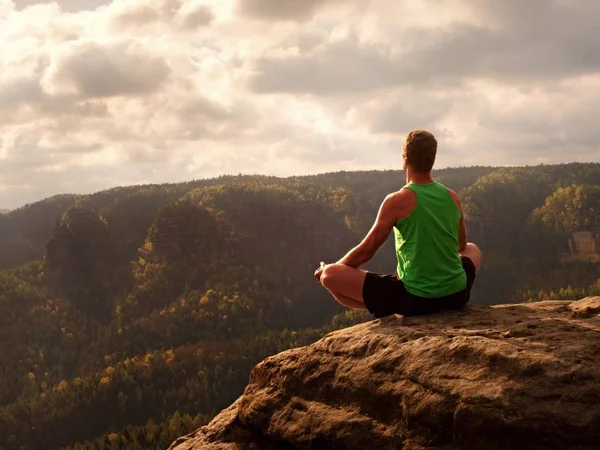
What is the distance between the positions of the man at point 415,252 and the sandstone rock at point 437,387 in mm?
324

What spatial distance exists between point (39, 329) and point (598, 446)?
193m

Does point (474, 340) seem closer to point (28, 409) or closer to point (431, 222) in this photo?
point (431, 222)

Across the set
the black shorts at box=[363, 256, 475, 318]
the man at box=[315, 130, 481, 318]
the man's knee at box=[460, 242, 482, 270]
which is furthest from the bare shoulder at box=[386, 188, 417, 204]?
the man's knee at box=[460, 242, 482, 270]

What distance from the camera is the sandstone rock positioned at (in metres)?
5.86

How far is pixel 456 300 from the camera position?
8.67m

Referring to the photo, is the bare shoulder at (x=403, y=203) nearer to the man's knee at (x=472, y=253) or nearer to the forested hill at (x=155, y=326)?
the man's knee at (x=472, y=253)

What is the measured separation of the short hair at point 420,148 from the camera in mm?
8328

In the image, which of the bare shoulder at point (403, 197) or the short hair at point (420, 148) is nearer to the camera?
the bare shoulder at point (403, 197)

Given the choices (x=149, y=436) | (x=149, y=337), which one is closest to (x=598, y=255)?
(x=149, y=337)

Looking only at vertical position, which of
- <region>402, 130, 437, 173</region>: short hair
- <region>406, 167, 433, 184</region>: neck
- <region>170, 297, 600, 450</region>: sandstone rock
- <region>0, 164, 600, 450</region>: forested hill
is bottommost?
<region>0, 164, 600, 450</region>: forested hill

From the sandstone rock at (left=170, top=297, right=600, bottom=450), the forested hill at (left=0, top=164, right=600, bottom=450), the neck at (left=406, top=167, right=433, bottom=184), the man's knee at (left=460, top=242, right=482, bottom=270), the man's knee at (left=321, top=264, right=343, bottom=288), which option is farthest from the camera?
the forested hill at (left=0, top=164, right=600, bottom=450)

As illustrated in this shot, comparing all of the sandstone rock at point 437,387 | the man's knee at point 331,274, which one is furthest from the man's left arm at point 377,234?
the sandstone rock at point 437,387

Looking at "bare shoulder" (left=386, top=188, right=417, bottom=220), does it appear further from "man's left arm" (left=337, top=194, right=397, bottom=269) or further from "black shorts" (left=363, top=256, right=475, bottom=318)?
"black shorts" (left=363, top=256, right=475, bottom=318)

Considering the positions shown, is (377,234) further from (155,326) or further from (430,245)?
(155,326)
